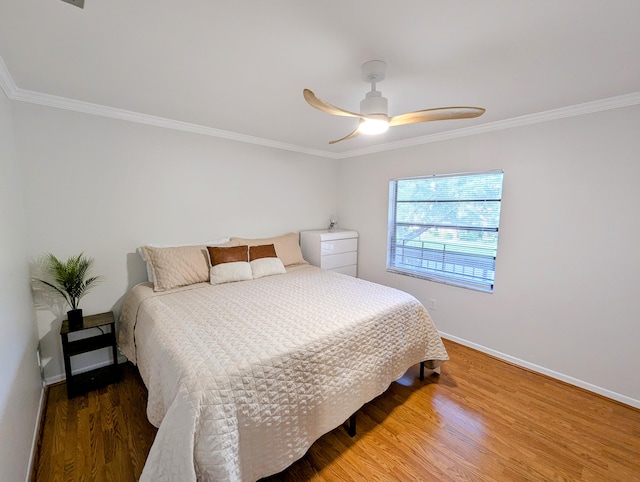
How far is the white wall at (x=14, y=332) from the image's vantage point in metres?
1.20

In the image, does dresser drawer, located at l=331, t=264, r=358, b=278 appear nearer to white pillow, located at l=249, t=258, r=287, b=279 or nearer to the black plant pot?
Answer: white pillow, located at l=249, t=258, r=287, b=279

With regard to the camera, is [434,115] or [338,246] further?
[338,246]

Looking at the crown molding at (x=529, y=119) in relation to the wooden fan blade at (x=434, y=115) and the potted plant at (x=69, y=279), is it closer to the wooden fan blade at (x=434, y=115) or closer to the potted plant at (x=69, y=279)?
the wooden fan blade at (x=434, y=115)

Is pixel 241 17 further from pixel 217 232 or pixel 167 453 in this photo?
pixel 217 232

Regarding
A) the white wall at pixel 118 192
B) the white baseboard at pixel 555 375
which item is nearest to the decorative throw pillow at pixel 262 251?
the white wall at pixel 118 192

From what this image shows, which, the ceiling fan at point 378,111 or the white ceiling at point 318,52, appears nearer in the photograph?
the white ceiling at point 318,52

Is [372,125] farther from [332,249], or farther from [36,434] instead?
[36,434]

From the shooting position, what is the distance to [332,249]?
143 inches

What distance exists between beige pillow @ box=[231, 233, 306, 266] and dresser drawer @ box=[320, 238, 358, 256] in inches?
12.7

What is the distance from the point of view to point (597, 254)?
2.16m

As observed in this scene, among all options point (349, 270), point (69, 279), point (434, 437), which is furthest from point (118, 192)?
point (434, 437)

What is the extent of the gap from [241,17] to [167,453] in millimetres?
1914

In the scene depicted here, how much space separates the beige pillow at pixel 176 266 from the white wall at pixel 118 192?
0.27m

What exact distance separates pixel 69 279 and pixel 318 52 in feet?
8.05
